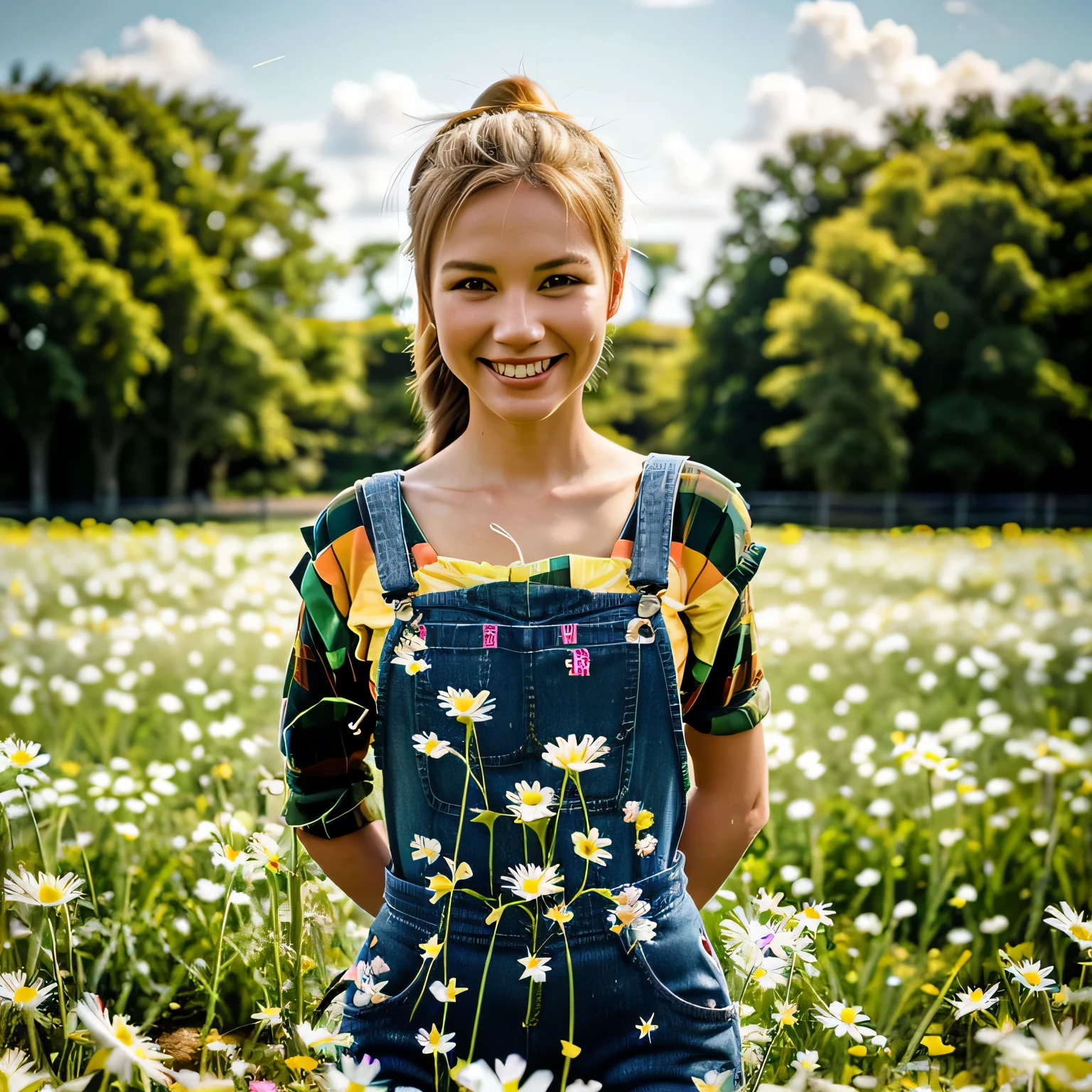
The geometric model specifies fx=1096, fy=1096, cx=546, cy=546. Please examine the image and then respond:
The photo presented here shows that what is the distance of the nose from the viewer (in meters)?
1.74

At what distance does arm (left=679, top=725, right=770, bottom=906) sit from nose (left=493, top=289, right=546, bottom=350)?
0.74 metres

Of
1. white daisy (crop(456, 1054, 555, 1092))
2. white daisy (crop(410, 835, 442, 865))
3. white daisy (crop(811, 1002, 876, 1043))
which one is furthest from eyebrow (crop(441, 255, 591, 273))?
white daisy (crop(811, 1002, 876, 1043))

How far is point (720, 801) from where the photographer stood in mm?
1939

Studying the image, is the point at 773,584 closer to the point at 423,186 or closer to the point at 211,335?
the point at 423,186

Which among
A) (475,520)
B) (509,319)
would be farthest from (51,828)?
(509,319)

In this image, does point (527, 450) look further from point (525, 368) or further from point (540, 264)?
point (540, 264)

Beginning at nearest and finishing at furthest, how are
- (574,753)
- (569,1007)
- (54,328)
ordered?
(574,753)
(569,1007)
(54,328)

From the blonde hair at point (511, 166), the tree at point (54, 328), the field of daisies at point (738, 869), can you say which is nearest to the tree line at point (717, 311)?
the tree at point (54, 328)

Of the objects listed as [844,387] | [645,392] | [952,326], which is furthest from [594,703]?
[645,392]

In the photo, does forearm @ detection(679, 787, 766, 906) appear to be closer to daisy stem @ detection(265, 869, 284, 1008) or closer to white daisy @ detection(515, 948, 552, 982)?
white daisy @ detection(515, 948, 552, 982)

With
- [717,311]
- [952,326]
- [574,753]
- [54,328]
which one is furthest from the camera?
[717,311]

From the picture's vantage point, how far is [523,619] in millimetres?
1700

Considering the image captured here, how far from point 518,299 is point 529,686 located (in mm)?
613

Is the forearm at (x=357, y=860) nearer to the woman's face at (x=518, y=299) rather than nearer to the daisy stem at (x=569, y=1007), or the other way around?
the daisy stem at (x=569, y=1007)
